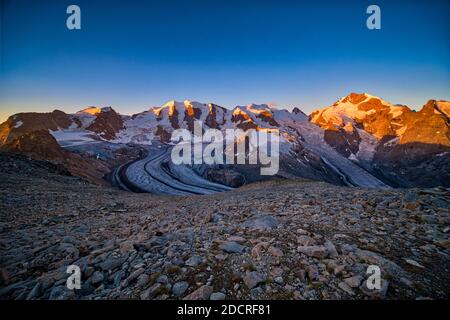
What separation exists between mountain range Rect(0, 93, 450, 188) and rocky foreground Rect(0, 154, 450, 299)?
50.0 m

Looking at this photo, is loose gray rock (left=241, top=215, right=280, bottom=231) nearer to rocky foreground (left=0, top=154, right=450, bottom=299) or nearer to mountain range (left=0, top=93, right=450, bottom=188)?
rocky foreground (left=0, top=154, right=450, bottom=299)

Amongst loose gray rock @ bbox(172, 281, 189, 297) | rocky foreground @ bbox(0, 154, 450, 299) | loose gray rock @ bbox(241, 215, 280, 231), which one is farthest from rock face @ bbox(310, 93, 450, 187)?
loose gray rock @ bbox(172, 281, 189, 297)

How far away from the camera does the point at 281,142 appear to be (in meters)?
108

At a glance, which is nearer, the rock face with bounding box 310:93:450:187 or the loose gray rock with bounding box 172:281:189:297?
the loose gray rock with bounding box 172:281:189:297

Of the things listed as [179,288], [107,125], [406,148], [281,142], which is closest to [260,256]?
[179,288]

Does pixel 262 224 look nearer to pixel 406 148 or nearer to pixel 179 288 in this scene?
pixel 179 288

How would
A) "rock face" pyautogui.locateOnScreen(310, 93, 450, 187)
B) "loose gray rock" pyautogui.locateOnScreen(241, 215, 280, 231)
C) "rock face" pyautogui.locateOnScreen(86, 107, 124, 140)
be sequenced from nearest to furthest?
"loose gray rock" pyautogui.locateOnScreen(241, 215, 280, 231)
"rock face" pyautogui.locateOnScreen(86, 107, 124, 140)
"rock face" pyautogui.locateOnScreen(310, 93, 450, 187)

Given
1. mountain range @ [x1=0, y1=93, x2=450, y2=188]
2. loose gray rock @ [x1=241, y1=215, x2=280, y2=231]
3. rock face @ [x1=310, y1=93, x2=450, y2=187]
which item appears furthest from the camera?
rock face @ [x1=310, y1=93, x2=450, y2=187]

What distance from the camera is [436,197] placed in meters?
7.70

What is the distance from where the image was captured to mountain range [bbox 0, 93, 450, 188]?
66.4 m

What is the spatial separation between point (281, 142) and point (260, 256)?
350ft
